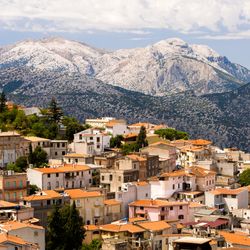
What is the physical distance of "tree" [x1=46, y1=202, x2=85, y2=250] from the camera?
72.6 metres

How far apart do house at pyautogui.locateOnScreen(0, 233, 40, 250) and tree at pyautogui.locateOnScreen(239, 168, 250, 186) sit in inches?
2165

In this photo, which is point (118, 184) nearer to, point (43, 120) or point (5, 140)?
point (5, 140)

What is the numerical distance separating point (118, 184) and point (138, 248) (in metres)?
20.2

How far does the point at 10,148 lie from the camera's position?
10219cm

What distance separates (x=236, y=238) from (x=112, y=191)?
934 inches

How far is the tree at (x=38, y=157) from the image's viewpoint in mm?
100875

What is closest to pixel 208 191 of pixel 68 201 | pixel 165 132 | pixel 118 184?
pixel 118 184

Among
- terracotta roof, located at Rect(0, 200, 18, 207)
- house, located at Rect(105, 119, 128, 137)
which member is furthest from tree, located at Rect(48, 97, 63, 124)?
terracotta roof, located at Rect(0, 200, 18, 207)

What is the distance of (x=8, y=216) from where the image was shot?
244 feet

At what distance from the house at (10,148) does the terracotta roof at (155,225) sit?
2745cm

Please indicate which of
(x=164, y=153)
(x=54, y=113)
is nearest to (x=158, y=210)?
(x=164, y=153)

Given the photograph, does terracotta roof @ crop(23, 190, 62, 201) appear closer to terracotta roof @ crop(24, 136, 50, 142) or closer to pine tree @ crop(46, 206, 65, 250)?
pine tree @ crop(46, 206, 65, 250)

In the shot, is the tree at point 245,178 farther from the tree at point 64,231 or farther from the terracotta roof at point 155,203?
the tree at point 64,231

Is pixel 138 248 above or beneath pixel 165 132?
beneath
